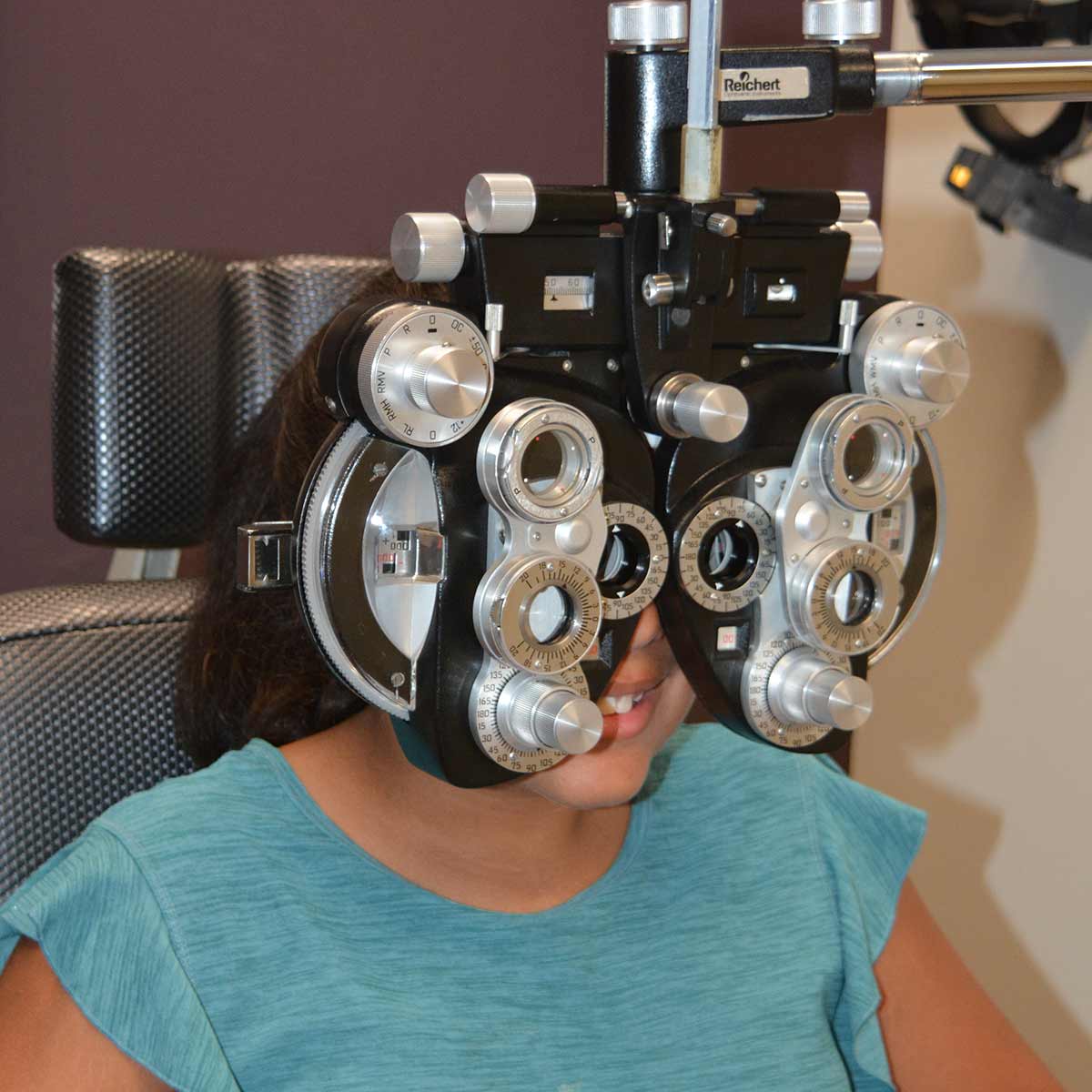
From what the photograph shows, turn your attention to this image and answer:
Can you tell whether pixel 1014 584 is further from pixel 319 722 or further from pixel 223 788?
pixel 223 788

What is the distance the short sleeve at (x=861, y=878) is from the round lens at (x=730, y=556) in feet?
1.33

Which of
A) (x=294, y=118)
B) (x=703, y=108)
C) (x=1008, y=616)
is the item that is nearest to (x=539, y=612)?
(x=703, y=108)

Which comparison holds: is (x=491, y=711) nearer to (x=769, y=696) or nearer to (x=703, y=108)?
(x=769, y=696)

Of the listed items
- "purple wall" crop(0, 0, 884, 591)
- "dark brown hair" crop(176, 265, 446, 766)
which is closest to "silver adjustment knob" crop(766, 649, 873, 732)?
"dark brown hair" crop(176, 265, 446, 766)

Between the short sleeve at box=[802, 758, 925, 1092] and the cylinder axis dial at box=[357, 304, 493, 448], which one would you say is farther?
the short sleeve at box=[802, 758, 925, 1092]

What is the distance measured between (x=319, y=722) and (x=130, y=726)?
12cm

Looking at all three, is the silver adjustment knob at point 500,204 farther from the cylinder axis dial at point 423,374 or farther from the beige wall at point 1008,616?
the beige wall at point 1008,616

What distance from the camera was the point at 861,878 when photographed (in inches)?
43.2

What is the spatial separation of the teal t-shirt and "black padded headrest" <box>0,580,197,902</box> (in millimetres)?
97

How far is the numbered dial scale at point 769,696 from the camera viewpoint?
0.74 m

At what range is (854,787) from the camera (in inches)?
45.1

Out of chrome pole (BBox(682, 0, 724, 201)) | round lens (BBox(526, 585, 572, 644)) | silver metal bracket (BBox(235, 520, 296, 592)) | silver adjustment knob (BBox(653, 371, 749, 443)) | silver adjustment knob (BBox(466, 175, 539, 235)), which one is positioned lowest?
round lens (BBox(526, 585, 572, 644))

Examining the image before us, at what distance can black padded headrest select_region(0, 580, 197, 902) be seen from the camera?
975 millimetres

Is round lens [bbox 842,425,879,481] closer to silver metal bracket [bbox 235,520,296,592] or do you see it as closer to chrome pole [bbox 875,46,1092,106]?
chrome pole [bbox 875,46,1092,106]
